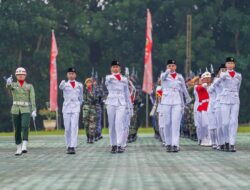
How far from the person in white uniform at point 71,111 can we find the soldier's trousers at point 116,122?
0.83m

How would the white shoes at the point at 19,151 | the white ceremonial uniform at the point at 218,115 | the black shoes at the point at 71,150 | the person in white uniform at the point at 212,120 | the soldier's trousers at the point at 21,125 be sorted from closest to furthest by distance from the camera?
the white shoes at the point at 19,151, the black shoes at the point at 71,150, the soldier's trousers at the point at 21,125, the white ceremonial uniform at the point at 218,115, the person in white uniform at the point at 212,120

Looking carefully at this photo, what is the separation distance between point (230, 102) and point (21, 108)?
508cm

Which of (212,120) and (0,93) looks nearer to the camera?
(212,120)

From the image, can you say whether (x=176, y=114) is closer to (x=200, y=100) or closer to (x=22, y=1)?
(x=200, y=100)

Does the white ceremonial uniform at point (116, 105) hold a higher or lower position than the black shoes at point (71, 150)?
higher

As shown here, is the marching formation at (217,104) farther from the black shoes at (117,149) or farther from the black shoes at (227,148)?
the black shoes at (117,149)

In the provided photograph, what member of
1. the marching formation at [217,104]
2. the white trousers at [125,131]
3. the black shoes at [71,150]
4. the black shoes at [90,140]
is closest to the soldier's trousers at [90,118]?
the black shoes at [90,140]

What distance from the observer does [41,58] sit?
57.7 metres

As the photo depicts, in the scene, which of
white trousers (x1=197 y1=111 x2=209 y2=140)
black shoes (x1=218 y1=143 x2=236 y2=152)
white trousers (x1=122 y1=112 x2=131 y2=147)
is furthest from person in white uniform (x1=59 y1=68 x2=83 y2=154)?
white trousers (x1=197 y1=111 x2=209 y2=140)

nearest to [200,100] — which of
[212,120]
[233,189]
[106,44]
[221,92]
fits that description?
[212,120]

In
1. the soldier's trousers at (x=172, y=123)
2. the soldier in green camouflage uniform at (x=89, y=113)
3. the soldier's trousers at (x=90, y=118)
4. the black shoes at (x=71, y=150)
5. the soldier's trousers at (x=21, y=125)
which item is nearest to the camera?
the black shoes at (x=71, y=150)

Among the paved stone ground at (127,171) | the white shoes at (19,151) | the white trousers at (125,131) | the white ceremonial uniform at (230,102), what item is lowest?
the paved stone ground at (127,171)

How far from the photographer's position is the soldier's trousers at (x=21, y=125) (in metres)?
19.0

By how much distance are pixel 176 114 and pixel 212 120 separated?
298 centimetres
